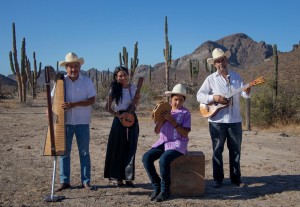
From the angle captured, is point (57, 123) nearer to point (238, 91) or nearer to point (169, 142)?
point (169, 142)

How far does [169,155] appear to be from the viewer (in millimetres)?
5480

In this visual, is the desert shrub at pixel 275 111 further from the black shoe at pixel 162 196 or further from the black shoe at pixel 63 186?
the black shoe at pixel 63 186

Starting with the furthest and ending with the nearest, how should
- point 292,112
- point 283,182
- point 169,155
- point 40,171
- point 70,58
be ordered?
point 292,112
point 40,171
point 283,182
point 70,58
point 169,155

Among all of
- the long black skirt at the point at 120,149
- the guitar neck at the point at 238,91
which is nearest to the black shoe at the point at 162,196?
the long black skirt at the point at 120,149

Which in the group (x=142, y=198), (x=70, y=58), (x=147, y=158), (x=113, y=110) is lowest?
(x=142, y=198)

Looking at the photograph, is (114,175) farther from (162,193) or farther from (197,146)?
(197,146)

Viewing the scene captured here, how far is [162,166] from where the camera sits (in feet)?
17.9

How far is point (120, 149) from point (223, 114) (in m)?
1.63

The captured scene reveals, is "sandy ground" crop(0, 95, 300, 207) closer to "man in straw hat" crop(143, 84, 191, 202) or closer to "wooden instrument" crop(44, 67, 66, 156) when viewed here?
"man in straw hat" crop(143, 84, 191, 202)

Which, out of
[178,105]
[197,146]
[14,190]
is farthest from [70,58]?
[197,146]

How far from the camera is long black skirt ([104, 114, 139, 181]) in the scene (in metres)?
6.17

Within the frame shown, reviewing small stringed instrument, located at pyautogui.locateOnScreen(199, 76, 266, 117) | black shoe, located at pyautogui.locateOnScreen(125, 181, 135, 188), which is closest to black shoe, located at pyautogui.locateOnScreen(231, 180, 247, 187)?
small stringed instrument, located at pyautogui.locateOnScreen(199, 76, 266, 117)

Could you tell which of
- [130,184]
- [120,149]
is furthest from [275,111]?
[120,149]

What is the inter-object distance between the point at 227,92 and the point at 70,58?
7.71ft
